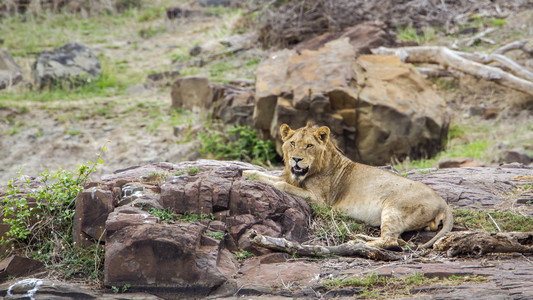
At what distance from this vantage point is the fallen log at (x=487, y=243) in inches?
265

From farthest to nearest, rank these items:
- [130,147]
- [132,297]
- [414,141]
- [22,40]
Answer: [22,40] → [130,147] → [414,141] → [132,297]

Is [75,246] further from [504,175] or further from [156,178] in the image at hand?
[504,175]

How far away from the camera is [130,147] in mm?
15445

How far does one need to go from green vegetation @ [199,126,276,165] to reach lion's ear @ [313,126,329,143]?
5.87 metres

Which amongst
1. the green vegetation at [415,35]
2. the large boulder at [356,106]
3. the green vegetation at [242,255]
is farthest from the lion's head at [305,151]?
the green vegetation at [415,35]

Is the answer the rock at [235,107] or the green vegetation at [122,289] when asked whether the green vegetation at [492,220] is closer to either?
the green vegetation at [122,289]

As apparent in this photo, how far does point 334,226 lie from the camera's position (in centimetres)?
765

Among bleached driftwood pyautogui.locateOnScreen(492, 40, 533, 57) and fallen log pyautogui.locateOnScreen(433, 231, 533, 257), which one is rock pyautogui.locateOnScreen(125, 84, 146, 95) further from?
fallen log pyautogui.locateOnScreen(433, 231, 533, 257)

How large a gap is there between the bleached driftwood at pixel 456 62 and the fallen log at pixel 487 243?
10.1 m

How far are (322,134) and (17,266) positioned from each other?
433 centimetres

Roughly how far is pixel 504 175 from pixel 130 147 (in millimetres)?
9418

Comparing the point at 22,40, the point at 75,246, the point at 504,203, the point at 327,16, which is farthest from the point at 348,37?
the point at 22,40

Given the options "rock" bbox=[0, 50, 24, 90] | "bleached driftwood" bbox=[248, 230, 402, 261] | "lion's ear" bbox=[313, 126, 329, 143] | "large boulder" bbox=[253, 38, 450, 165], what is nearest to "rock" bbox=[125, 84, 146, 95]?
"rock" bbox=[0, 50, 24, 90]

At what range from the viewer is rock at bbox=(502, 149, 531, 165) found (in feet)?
43.9
